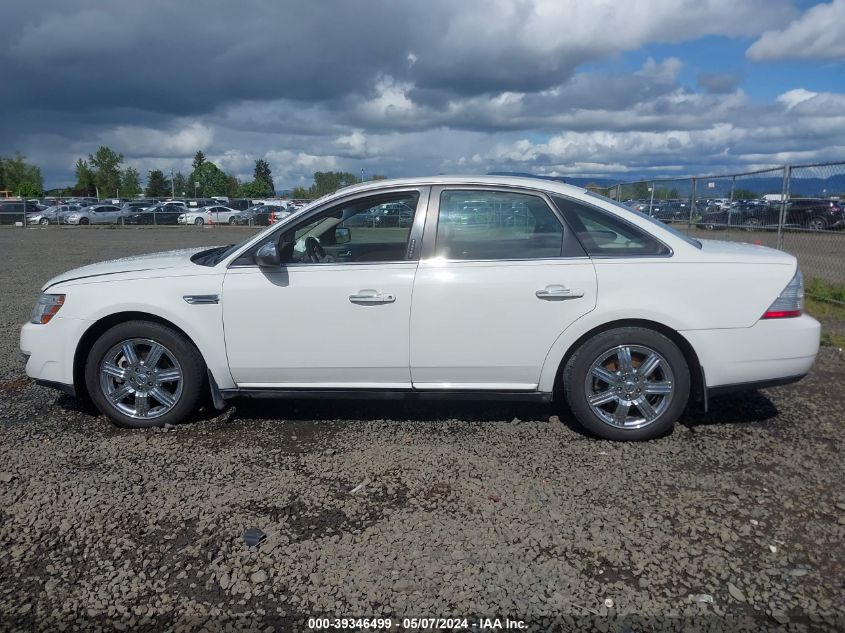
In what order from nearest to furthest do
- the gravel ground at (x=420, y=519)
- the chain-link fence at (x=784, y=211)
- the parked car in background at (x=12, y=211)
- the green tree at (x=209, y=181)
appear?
the gravel ground at (x=420, y=519), the chain-link fence at (x=784, y=211), the parked car in background at (x=12, y=211), the green tree at (x=209, y=181)

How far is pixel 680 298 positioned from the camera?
4418 millimetres

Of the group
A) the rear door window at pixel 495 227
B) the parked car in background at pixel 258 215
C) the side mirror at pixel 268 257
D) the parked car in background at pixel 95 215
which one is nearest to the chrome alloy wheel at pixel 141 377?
the side mirror at pixel 268 257

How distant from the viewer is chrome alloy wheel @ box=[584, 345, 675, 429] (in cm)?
449

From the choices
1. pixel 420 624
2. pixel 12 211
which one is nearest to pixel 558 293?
pixel 420 624

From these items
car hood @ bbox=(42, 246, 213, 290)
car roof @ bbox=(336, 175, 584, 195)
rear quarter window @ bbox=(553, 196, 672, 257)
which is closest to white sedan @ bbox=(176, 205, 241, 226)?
car hood @ bbox=(42, 246, 213, 290)

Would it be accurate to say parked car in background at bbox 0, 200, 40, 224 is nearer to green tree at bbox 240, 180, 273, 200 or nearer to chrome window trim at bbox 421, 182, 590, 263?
chrome window trim at bbox 421, 182, 590, 263

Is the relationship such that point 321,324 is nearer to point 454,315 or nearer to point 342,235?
point 342,235

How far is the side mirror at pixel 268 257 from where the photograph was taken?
176 inches

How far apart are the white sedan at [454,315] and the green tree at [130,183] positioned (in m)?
109

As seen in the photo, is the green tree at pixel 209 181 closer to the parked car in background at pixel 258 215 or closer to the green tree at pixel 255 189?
the green tree at pixel 255 189

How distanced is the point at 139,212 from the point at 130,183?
7428 cm

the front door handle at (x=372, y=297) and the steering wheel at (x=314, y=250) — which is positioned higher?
the steering wheel at (x=314, y=250)

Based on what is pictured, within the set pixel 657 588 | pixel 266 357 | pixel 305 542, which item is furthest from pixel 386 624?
pixel 266 357

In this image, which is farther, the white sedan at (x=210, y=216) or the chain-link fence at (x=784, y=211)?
the white sedan at (x=210, y=216)
